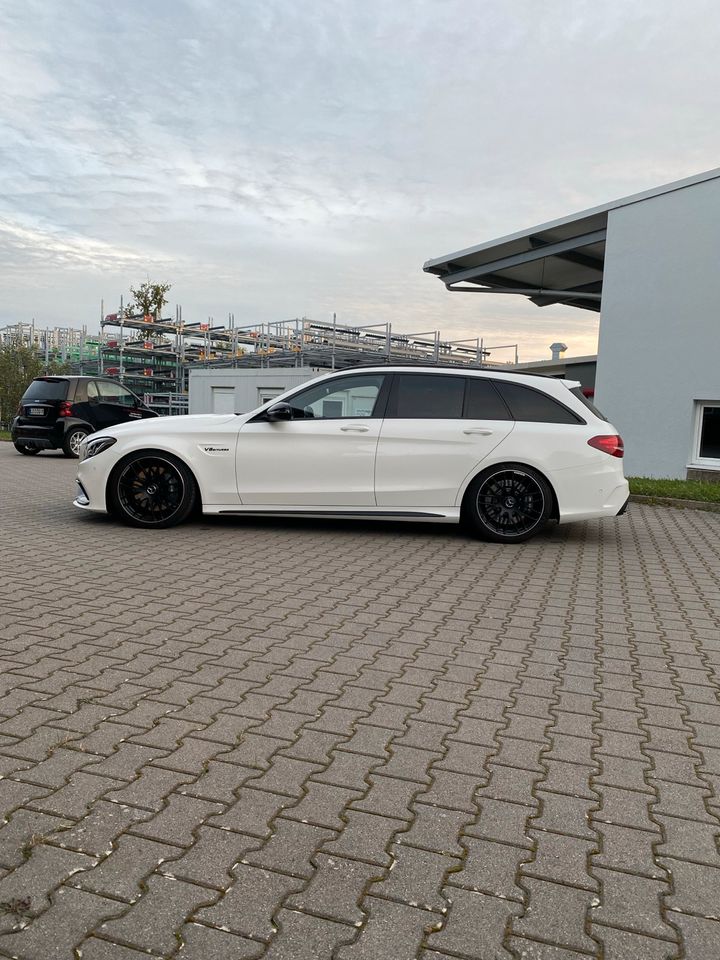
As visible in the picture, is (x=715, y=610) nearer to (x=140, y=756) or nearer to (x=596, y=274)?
(x=140, y=756)

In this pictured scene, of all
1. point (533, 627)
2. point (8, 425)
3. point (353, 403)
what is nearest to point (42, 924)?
point (533, 627)

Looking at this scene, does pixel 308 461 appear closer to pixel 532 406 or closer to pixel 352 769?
pixel 532 406

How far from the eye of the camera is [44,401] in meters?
17.2

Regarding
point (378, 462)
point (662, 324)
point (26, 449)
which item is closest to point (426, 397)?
point (378, 462)

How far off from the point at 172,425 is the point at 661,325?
949cm

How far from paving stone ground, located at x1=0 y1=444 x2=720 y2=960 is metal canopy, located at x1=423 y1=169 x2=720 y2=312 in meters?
11.1

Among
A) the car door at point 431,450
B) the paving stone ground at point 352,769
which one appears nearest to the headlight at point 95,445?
the paving stone ground at point 352,769

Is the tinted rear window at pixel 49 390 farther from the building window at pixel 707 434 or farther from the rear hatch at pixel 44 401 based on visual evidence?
the building window at pixel 707 434

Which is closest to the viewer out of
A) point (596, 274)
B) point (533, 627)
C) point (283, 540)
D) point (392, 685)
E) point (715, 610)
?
point (392, 685)

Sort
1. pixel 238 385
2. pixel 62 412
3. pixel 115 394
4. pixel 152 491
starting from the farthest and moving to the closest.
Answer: pixel 238 385 < pixel 115 394 < pixel 62 412 < pixel 152 491

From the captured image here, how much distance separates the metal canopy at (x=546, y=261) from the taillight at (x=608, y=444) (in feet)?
24.5

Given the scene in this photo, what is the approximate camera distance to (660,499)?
11.9m

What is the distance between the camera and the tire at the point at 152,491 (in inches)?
319

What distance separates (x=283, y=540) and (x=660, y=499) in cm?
654
